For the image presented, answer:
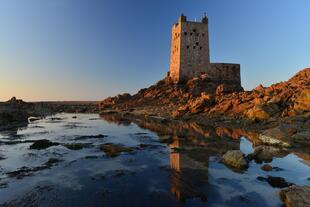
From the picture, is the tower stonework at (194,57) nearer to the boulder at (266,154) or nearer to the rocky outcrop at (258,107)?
the rocky outcrop at (258,107)

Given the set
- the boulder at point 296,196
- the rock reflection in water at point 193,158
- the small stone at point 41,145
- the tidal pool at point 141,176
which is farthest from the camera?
the small stone at point 41,145

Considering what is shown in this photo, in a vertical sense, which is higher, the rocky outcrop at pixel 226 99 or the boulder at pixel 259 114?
the rocky outcrop at pixel 226 99


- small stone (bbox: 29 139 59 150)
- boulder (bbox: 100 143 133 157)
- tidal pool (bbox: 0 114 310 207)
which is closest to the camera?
tidal pool (bbox: 0 114 310 207)

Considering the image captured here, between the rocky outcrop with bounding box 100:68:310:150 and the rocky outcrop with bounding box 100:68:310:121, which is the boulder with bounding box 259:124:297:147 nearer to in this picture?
the rocky outcrop with bounding box 100:68:310:150

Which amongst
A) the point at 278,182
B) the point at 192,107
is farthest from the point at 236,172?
the point at 192,107

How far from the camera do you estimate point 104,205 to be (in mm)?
8477

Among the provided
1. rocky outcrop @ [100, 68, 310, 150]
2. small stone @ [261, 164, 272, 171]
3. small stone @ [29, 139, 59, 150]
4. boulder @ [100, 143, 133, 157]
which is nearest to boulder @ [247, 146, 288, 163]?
small stone @ [261, 164, 272, 171]

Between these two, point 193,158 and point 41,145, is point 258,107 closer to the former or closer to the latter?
point 193,158

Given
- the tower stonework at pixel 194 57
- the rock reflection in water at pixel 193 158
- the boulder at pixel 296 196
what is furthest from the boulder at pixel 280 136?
the tower stonework at pixel 194 57

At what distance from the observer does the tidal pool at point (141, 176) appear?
8969 mm

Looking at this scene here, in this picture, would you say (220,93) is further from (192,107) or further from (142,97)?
(142,97)

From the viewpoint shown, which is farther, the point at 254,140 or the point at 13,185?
the point at 254,140

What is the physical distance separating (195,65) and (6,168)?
5461 centimetres

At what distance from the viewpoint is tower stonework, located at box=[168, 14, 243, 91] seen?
61250 mm
